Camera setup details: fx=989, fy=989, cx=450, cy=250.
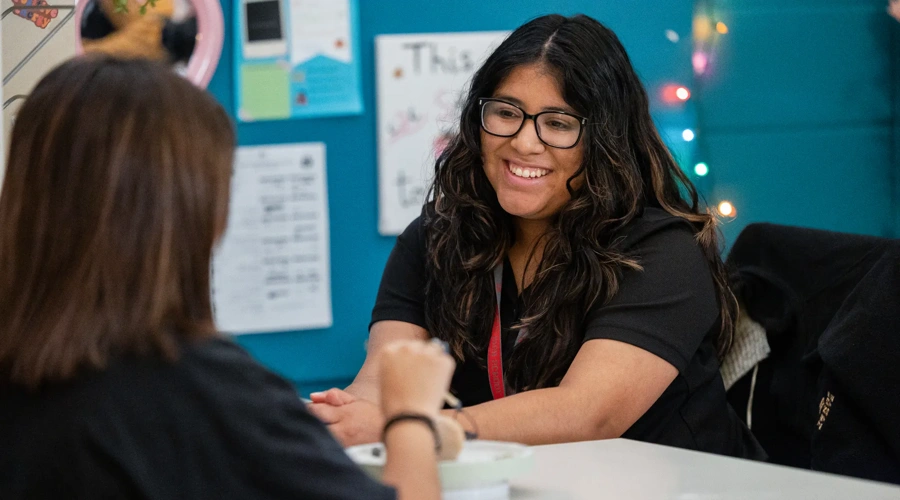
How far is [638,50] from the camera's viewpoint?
2.76 metres

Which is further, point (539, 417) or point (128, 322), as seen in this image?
point (539, 417)

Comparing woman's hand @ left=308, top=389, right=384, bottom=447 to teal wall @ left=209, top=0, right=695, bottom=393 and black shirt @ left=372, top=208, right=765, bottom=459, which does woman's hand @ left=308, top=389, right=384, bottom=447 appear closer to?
black shirt @ left=372, top=208, right=765, bottom=459

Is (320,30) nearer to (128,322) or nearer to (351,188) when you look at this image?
(351,188)

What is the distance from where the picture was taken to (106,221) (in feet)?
2.75

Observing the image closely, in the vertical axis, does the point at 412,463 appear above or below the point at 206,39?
below

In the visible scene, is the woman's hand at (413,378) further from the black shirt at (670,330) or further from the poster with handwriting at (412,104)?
the poster with handwriting at (412,104)

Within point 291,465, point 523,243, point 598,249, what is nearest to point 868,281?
point 598,249

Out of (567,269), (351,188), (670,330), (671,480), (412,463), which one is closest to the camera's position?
(412,463)

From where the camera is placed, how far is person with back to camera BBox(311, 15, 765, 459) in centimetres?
162

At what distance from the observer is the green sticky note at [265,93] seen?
2592mm

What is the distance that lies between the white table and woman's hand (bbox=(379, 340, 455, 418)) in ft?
0.64

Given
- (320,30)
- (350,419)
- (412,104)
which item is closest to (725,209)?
(412,104)

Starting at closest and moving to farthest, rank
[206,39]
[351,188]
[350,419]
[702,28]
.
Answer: [350,419], [206,39], [351,188], [702,28]

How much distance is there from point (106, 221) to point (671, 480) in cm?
71
